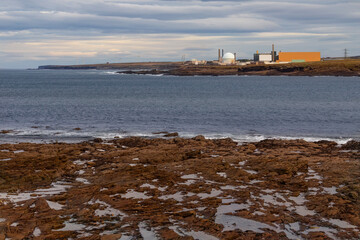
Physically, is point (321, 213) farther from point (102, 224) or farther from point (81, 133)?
point (81, 133)

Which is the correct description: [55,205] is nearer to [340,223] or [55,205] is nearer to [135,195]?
[135,195]

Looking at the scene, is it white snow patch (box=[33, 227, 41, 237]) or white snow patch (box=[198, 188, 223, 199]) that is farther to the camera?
white snow patch (box=[198, 188, 223, 199])

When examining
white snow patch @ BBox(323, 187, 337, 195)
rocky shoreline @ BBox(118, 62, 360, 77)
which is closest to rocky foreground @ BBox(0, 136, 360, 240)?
white snow patch @ BBox(323, 187, 337, 195)

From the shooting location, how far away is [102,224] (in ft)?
48.6

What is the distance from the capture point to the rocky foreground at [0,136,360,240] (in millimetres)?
14438

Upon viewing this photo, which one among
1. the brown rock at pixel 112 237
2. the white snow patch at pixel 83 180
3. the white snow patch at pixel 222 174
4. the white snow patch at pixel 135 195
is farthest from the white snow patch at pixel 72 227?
the white snow patch at pixel 222 174

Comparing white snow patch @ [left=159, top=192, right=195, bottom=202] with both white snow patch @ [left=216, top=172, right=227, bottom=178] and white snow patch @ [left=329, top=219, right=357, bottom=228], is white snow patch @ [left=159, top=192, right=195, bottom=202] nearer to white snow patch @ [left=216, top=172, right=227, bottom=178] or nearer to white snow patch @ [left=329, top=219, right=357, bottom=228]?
white snow patch @ [left=216, top=172, right=227, bottom=178]

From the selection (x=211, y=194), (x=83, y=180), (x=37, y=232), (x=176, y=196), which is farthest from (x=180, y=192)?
(x=37, y=232)

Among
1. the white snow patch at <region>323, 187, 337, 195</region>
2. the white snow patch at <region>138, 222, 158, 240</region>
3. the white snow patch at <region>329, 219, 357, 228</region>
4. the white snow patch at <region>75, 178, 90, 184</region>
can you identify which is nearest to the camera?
the white snow patch at <region>138, 222, 158, 240</region>

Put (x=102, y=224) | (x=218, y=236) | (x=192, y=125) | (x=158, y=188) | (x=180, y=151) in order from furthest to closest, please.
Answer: (x=192, y=125)
(x=180, y=151)
(x=158, y=188)
(x=102, y=224)
(x=218, y=236)

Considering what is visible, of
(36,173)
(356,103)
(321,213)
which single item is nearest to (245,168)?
(321,213)

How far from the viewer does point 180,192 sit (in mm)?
18531

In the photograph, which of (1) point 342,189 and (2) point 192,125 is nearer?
(1) point 342,189

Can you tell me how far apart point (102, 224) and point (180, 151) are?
468 inches
